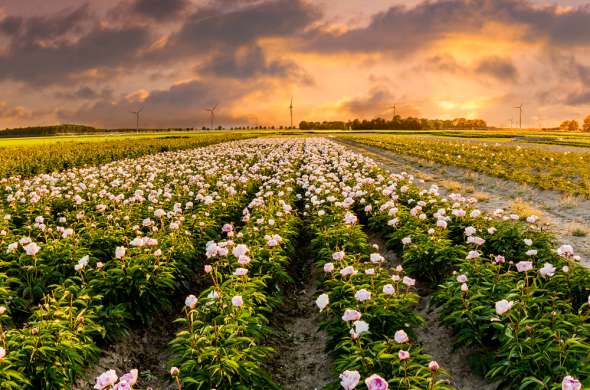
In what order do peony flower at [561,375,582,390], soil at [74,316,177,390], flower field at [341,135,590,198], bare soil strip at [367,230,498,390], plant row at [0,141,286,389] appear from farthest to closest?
flower field at [341,135,590,198] < soil at [74,316,177,390] < bare soil strip at [367,230,498,390] < plant row at [0,141,286,389] < peony flower at [561,375,582,390]

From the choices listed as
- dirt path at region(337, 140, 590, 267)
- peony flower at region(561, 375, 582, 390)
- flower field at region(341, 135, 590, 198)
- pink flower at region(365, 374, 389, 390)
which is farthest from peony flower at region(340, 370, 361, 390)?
flower field at region(341, 135, 590, 198)

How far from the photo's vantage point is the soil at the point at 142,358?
5.59 metres

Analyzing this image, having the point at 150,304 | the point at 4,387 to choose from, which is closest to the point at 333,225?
the point at 150,304

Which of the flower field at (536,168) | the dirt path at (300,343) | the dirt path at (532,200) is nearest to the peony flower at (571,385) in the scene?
the dirt path at (300,343)

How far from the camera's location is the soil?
5.59m

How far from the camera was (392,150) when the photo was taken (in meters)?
37.6

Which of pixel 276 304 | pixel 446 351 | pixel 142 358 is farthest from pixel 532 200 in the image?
pixel 142 358

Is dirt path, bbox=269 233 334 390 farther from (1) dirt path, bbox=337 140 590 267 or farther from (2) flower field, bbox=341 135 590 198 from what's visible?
(2) flower field, bbox=341 135 590 198

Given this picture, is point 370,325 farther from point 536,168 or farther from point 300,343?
point 536,168

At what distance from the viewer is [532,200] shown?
14.7m

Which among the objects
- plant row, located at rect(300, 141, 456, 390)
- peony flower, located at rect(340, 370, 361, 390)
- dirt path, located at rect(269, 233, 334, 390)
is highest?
peony flower, located at rect(340, 370, 361, 390)

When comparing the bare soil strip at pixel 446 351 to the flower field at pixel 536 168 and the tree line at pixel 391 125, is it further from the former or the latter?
the tree line at pixel 391 125

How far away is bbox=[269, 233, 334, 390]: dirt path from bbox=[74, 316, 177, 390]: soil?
1.56m

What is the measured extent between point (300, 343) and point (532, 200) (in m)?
11.7
